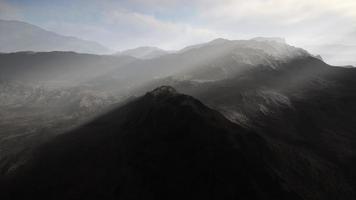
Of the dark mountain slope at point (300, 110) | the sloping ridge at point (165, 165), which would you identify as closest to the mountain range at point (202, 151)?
the sloping ridge at point (165, 165)

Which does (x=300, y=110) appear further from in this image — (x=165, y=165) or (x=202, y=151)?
(x=165, y=165)

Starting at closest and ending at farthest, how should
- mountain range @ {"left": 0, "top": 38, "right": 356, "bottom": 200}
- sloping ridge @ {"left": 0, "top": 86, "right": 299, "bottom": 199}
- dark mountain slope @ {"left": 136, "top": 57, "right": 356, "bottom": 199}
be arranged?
sloping ridge @ {"left": 0, "top": 86, "right": 299, "bottom": 199}
mountain range @ {"left": 0, "top": 38, "right": 356, "bottom": 200}
dark mountain slope @ {"left": 136, "top": 57, "right": 356, "bottom": 199}

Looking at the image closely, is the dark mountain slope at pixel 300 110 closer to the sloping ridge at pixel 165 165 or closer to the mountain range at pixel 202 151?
the mountain range at pixel 202 151

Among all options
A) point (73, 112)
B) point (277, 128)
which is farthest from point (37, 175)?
point (73, 112)

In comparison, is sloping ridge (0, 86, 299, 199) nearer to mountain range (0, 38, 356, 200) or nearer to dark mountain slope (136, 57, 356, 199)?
mountain range (0, 38, 356, 200)

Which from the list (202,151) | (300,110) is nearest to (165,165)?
(202,151)

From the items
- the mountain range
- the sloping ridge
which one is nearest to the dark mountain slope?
the mountain range

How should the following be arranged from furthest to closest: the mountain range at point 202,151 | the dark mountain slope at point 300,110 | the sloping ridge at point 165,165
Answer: the dark mountain slope at point 300,110 → the mountain range at point 202,151 → the sloping ridge at point 165,165

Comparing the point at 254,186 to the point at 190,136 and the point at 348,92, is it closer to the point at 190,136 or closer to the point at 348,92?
the point at 190,136

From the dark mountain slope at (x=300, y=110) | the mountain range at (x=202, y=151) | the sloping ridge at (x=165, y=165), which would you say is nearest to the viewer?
the sloping ridge at (x=165, y=165)
